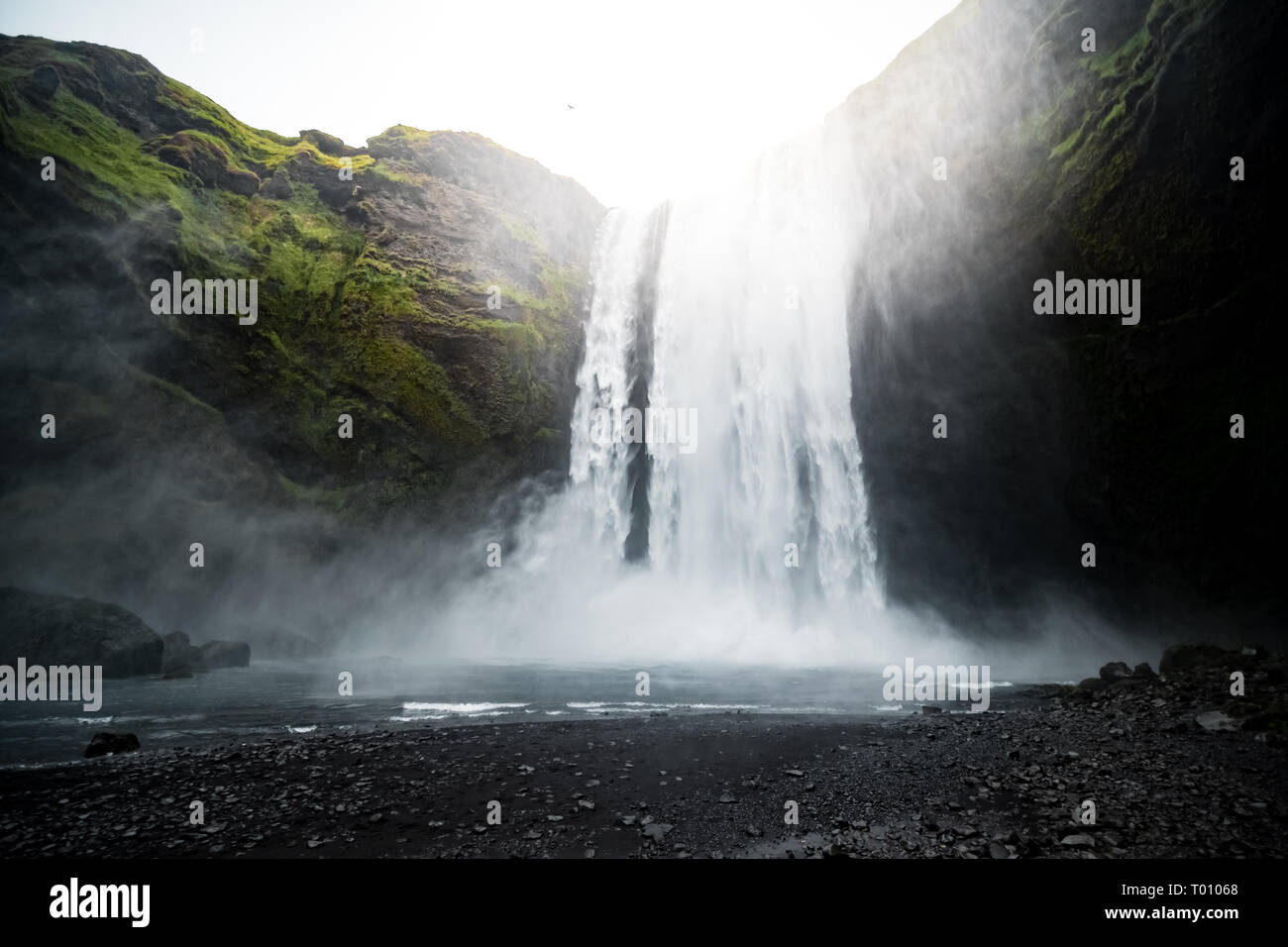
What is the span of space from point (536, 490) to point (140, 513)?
711 inches

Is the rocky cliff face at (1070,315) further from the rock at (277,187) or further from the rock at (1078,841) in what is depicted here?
the rock at (277,187)

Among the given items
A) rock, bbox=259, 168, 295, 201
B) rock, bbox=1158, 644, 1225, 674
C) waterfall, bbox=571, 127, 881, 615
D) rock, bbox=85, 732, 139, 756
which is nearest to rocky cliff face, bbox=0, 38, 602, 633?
rock, bbox=259, 168, 295, 201

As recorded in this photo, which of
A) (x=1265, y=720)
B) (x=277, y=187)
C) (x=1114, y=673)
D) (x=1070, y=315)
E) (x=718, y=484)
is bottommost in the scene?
(x=1114, y=673)

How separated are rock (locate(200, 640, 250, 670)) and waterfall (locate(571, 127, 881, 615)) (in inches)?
693

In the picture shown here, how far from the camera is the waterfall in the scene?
104ft

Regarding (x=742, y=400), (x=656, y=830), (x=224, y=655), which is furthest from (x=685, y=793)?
(x=742, y=400)

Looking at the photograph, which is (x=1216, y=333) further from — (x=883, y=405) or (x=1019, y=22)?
(x=1019, y=22)

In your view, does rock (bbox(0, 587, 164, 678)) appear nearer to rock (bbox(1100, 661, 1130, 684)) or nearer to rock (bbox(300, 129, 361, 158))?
rock (bbox(1100, 661, 1130, 684))

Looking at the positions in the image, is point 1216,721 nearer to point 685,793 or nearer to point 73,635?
point 685,793

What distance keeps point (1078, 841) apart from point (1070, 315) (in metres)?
25.3

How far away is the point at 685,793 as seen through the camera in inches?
311

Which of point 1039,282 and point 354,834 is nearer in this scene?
point 354,834
